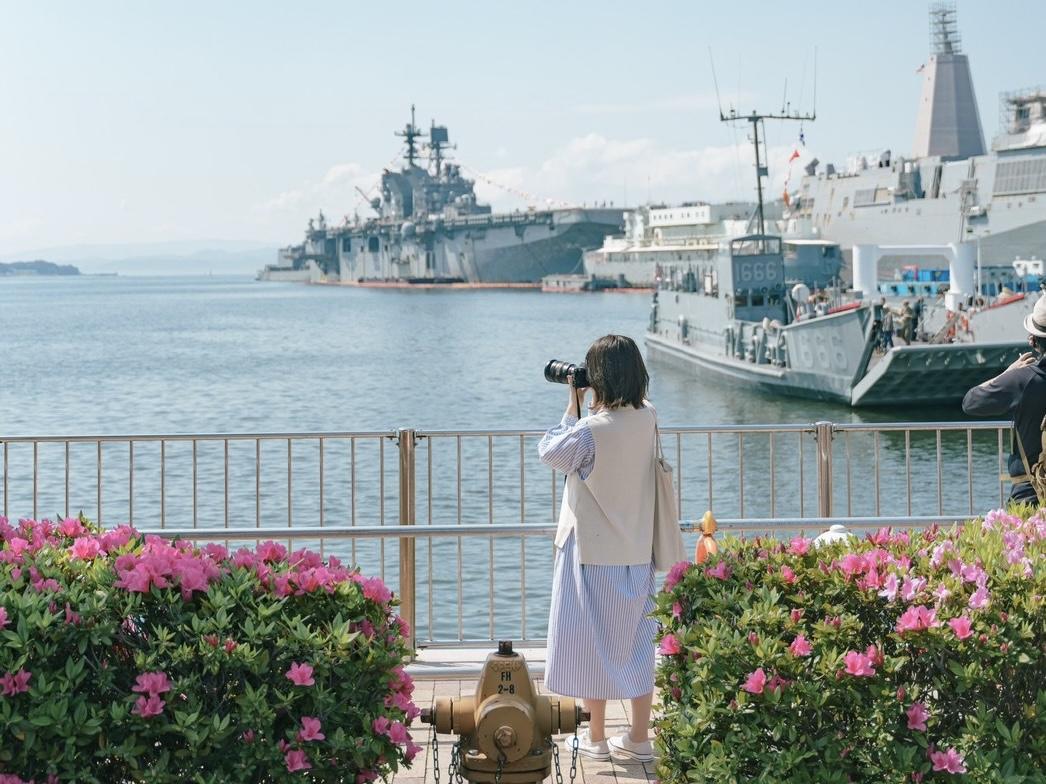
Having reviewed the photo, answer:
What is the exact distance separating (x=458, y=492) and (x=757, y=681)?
3.68 metres

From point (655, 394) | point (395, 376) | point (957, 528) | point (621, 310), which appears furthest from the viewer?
point (621, 310)

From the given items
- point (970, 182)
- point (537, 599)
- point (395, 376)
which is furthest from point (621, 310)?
point (537, 599)

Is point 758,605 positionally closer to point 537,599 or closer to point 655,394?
point 537,599

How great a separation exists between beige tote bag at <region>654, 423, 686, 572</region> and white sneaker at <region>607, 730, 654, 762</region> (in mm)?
697

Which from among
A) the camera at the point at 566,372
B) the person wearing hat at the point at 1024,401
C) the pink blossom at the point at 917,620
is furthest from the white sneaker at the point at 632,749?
the pink blossom at the point at 917,620

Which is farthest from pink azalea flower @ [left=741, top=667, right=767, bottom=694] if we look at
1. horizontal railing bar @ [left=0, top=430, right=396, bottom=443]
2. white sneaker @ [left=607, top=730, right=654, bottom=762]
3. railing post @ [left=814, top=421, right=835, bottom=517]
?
horizontal railing bar @ [left=0, top=430, right=396, bottom=443]

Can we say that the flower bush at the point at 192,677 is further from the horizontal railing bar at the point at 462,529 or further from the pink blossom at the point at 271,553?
the horizontal railing bar at the point at 462,529

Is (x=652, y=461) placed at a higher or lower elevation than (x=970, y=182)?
lower

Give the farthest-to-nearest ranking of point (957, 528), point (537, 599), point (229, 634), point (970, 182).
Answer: point (970, 182) < point (537, 599) < point (957, 528) < point (229, 634)

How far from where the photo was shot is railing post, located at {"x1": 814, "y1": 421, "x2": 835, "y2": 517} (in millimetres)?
7379

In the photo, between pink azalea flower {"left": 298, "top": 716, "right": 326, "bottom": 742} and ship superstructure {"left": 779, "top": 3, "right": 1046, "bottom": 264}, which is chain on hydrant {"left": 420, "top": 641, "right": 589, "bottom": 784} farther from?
ship superstructure {"left": 779, "top": 3, "right": 1046, "bottom": 264}

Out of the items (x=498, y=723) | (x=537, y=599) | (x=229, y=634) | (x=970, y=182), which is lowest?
(x=537, y=599)

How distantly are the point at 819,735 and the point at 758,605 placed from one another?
0.38 meters

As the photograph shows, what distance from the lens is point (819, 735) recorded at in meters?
3.89
